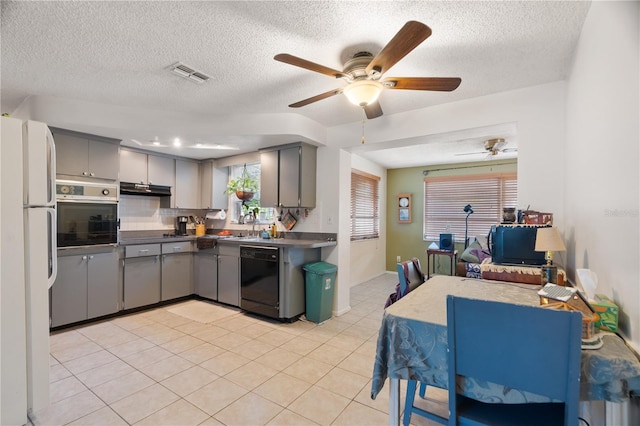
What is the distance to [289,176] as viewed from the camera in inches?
150

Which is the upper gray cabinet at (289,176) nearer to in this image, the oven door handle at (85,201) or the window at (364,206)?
the window at (364,206)

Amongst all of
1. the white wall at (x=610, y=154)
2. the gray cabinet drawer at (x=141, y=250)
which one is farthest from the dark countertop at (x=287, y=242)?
the white wall at (x=610, y=154)

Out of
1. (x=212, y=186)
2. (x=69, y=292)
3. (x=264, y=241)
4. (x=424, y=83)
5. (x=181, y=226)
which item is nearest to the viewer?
(x=424, y=83)

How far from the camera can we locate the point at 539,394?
965 millimetres

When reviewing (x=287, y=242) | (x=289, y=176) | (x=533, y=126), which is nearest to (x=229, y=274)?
(x=287, y=242)

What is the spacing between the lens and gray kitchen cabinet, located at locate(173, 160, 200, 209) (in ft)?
15.1

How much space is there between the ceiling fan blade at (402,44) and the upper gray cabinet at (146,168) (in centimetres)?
363

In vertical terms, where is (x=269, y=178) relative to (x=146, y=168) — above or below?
below

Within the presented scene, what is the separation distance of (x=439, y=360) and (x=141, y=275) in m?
3.85

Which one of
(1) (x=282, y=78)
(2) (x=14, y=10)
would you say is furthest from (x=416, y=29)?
(2) (x=14, y=10)

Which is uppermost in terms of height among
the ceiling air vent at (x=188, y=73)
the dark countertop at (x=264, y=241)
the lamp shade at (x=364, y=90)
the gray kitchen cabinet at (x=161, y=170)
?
the ceiling air vent at (x=188, y=73)

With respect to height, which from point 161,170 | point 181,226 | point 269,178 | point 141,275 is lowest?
point 141,275

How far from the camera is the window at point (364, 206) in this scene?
5438 mm

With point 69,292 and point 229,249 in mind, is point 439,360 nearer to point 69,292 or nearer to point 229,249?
point 229,249
